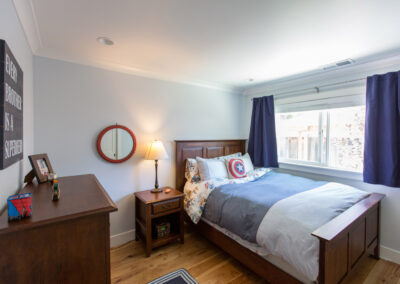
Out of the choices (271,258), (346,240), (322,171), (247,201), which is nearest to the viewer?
(346,240)

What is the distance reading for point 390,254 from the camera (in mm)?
2180

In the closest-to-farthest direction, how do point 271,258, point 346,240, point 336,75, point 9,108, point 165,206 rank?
point 9,108 < point 346,240 < point 271,258 < point 165,206 < point 336,75

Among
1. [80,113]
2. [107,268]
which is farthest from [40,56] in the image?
[107,268]

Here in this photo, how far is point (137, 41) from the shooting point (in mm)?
1855

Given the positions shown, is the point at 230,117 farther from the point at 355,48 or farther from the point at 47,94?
the point at 47,94

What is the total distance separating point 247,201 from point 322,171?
154cm

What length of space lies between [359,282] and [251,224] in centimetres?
121

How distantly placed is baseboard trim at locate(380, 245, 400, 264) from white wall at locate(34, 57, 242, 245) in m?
2.63

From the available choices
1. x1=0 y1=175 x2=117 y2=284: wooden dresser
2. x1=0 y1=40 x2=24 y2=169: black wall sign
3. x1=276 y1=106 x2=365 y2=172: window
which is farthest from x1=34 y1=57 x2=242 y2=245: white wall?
x1=276 y1=106 x2=365 y2=172: window

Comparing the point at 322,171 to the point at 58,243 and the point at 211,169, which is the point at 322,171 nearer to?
the point at 211,169

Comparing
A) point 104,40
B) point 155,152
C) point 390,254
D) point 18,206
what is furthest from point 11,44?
point 390,254

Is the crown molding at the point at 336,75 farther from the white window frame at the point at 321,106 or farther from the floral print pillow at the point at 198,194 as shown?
the floral print pillow at the point at 198,194

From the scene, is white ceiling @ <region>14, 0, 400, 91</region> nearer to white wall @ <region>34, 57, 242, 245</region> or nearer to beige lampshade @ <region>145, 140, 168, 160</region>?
white wall @ <region>34, 57, 242, 245</region>

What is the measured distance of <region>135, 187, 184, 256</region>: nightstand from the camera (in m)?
2.24
